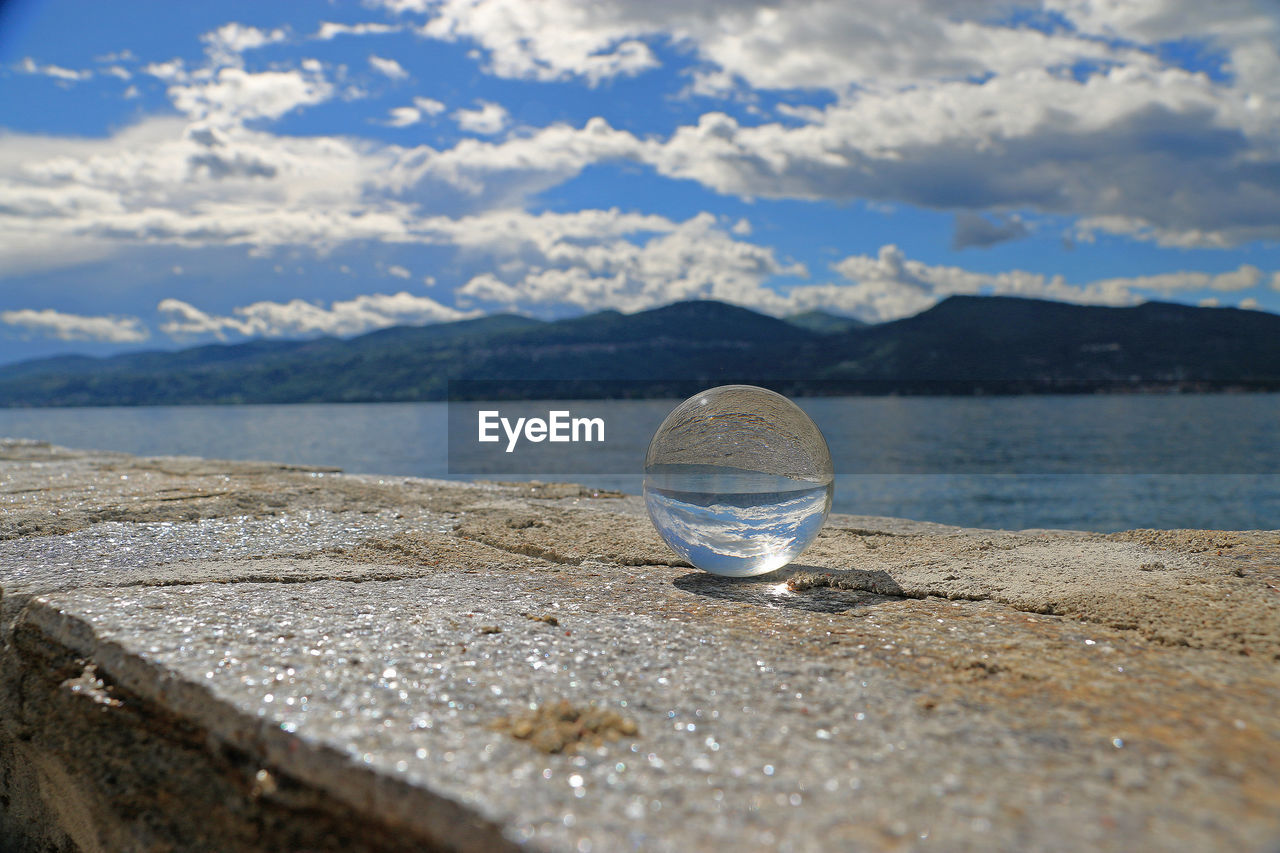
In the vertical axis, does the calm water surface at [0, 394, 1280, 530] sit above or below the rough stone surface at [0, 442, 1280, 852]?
below

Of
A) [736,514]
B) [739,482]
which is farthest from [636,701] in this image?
[739,482]

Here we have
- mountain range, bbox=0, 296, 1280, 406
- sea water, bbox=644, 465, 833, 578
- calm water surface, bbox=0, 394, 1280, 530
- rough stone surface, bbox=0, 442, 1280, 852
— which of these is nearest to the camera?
rough stone surface, bbox=0, 442, 1280, 852

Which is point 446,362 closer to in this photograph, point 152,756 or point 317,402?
point 317,402

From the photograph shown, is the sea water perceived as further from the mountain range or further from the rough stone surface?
the mountain range

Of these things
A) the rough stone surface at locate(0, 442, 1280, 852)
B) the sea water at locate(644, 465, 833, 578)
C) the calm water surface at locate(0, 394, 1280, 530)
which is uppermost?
the sea water at locate(644, 465, 833, 578)

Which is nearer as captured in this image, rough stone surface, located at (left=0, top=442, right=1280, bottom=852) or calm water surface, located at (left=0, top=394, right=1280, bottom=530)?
rough stone surface, located at (left=0, top=442, right=1280, bottom=852)

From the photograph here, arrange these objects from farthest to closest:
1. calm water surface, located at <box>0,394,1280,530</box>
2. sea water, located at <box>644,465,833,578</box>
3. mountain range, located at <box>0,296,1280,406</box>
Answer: mountain range, located at <box>0,296,1280,406</box> → calm water surface, located at <box>0,394,1280,530</box> → sea water, located at <box>644,465,833,578</box>

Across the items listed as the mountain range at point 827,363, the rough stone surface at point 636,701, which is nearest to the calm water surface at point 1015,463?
the rough stone surface at point 636,701

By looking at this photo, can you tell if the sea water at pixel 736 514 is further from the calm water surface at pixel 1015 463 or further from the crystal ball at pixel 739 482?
the calm water surface at pixel 1015 463

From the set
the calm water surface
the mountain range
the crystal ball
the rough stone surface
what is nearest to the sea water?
the crystal ball
